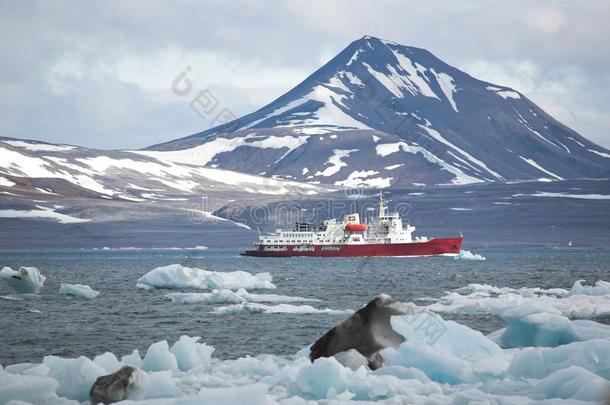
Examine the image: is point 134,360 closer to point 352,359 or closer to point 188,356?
point 188,356

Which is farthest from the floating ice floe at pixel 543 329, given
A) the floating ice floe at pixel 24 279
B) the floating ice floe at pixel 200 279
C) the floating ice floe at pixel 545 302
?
the floating ice floe at pixel 24 279

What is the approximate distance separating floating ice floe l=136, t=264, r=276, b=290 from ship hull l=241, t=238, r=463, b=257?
51.2 metres

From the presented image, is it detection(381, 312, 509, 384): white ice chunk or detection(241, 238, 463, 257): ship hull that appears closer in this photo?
detection(381, 312, 509, 384): white ice chunk

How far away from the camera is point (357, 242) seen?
10319cm

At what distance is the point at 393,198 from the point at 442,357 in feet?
524

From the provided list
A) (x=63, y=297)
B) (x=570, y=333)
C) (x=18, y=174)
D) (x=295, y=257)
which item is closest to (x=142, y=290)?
(x=63, y=297)

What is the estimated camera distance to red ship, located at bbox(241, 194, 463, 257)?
102500mm

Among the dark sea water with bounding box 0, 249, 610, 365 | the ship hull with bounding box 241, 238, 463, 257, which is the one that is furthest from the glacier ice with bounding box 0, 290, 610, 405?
the ship hull with bounding box 241, 238, 463, 257

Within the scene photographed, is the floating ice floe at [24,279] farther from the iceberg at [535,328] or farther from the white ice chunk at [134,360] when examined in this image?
the iceberg at [535,328]

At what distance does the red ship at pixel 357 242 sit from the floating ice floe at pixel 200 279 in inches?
2027

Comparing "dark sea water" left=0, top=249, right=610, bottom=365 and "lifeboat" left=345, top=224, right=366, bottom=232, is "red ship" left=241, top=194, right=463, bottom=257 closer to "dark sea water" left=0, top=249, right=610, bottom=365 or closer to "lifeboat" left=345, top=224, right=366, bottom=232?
"lifeboat" left=345, top=224, right=366, bottom=232

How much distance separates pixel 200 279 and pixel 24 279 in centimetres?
857

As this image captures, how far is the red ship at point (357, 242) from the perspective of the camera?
102 meters

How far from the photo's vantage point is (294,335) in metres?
29.3
